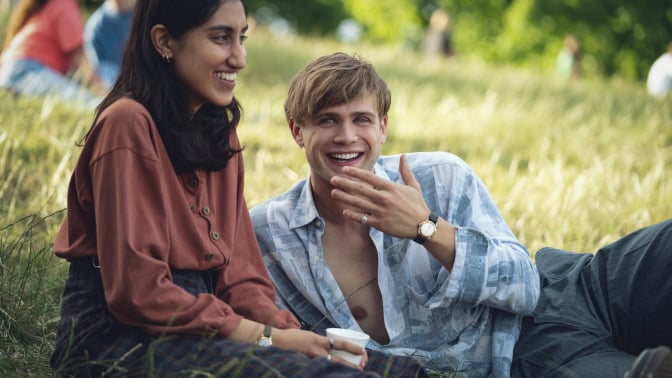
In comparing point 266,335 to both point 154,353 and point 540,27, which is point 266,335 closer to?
point 154,353

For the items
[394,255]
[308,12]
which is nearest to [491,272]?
[394,255]

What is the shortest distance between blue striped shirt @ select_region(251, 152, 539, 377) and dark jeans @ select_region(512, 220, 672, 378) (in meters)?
0.12

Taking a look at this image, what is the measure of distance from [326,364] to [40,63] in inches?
227

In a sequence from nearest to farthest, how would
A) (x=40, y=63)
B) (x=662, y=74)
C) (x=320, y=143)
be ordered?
(x=320, y=143), (x=40, y=63), (x=662, y=74)

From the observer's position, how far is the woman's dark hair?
270cm

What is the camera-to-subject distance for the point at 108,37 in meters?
7.78

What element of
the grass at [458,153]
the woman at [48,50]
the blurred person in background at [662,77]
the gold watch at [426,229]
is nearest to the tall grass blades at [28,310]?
the grass at [458,153]

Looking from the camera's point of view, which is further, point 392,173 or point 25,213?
point 25,213

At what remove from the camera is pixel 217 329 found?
2607 millimetres

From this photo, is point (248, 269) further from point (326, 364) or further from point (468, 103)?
point (468, 103)

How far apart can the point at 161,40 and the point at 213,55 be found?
181mm

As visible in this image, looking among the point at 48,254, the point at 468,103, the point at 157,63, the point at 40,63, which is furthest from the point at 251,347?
the point at 468,103

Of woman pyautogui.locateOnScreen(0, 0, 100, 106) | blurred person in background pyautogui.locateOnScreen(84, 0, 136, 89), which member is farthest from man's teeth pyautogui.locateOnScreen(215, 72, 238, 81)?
blurred person in background pyautogui.locateOnScreen(84, 0, 136, 89)

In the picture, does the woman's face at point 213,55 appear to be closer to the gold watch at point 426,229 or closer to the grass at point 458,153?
the gold watch at point 426,229
